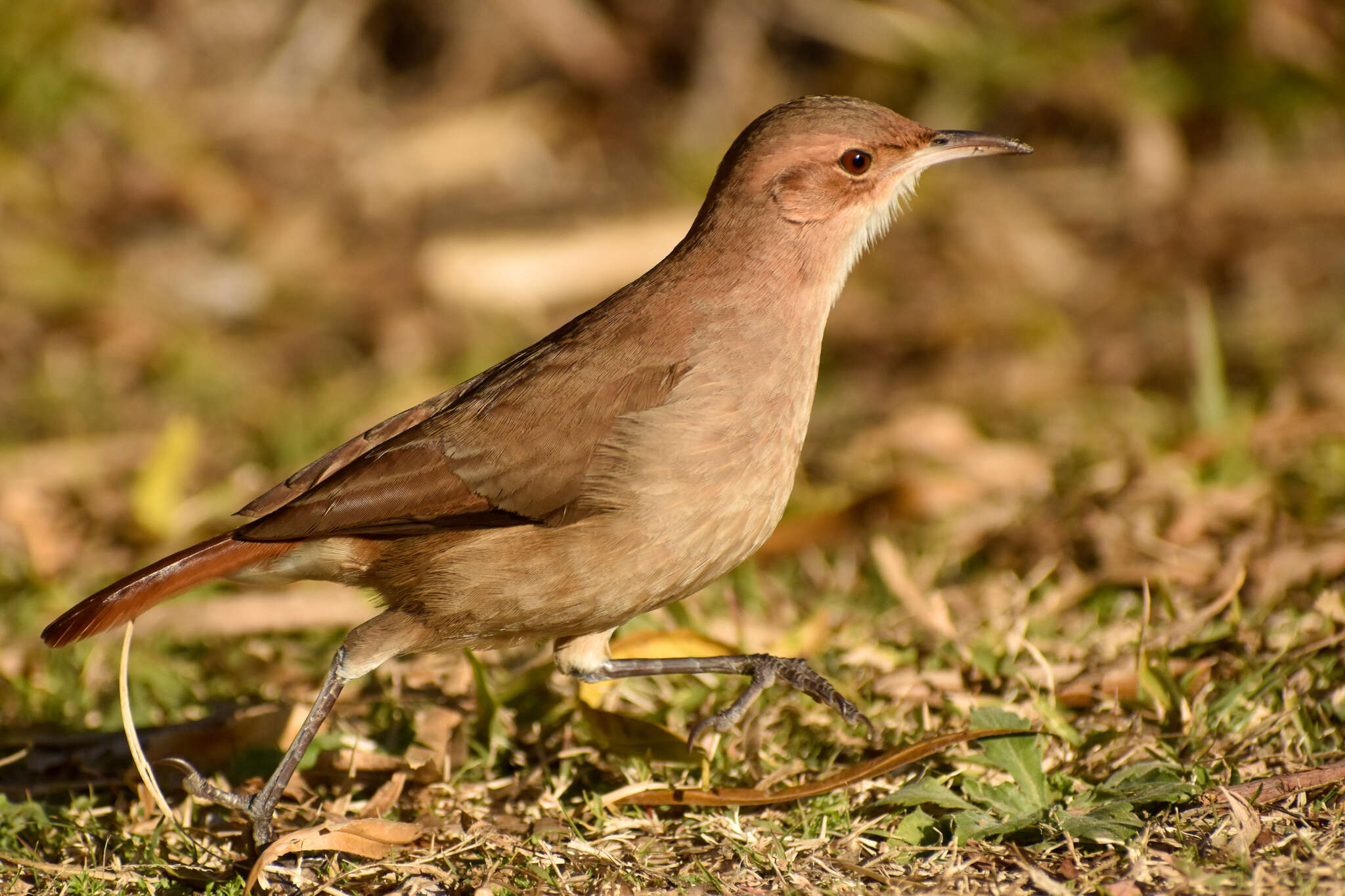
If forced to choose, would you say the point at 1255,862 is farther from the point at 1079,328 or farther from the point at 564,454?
the point at 1079,328

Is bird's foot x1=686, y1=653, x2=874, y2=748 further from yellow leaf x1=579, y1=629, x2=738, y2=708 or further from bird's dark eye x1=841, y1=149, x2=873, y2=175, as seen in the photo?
bird's dark eye x1=841, y1=149, x2=873, y2=175

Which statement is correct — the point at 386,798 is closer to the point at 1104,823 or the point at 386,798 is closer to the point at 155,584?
the point at 155,584

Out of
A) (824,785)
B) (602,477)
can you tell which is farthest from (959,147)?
(824,785)

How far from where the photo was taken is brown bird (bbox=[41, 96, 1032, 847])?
3627 mm

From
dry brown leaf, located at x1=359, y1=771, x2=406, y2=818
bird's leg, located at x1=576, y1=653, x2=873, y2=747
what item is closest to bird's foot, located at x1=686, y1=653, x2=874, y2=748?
bird's leg, located at x1=576, y1=653, x2=873, y2=747

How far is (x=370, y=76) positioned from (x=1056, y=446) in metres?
6.10

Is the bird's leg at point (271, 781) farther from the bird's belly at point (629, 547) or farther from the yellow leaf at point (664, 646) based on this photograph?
the yellow leaf at point (664, 646)

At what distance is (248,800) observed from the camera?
3.60 metres

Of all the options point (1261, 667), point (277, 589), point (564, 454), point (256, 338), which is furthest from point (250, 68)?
point (1261, 667)

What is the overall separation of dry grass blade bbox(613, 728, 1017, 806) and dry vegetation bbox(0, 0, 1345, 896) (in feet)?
0.19

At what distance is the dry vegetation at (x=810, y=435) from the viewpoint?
11.5 feet

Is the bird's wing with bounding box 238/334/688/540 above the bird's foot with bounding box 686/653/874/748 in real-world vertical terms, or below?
above

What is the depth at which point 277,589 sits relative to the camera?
5562mm

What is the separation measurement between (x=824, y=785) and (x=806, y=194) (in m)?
1.67
